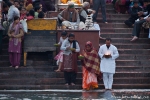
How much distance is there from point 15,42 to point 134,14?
15.5 feet

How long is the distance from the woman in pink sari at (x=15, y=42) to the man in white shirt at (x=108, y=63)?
2.68 metres

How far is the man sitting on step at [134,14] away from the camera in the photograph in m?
22.0

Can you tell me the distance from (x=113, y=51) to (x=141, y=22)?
292 cm

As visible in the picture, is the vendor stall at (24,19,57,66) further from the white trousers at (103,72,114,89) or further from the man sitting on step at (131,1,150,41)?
the man sitting on step at (131,1,150,41)

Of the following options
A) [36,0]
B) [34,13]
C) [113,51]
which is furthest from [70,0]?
[113,51]

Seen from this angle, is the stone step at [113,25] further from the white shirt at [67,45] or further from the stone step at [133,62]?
the white shirt at [67,45]

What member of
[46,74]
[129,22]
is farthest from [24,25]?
[129,22]

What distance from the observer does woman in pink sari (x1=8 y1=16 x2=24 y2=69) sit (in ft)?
64.3

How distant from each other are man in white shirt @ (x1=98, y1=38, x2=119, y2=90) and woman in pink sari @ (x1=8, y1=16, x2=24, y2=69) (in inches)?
105

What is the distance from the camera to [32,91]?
722 inches

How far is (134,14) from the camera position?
72.3ft

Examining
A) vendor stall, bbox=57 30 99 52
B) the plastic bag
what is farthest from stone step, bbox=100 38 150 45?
the plastic bag

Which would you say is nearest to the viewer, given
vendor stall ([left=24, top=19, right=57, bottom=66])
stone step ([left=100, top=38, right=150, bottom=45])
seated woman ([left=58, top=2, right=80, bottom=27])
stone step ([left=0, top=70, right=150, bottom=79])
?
stone step ([left=0, top=70, right=150, bottom=79])

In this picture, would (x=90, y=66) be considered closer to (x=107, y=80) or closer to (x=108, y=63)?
(x=108, y=63)
